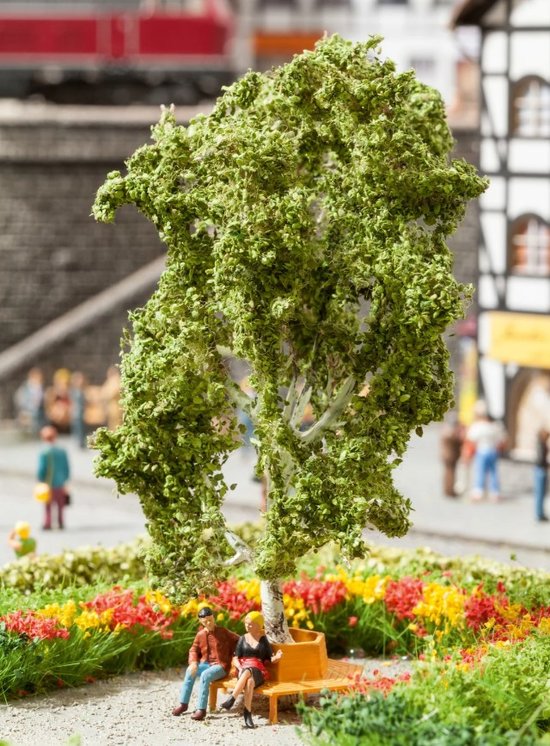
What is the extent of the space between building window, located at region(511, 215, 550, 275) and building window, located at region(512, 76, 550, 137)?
135 centimetres

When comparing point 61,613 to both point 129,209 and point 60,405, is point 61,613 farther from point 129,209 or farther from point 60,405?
point 129,209

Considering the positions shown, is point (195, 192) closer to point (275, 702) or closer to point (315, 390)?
point (315, 390)

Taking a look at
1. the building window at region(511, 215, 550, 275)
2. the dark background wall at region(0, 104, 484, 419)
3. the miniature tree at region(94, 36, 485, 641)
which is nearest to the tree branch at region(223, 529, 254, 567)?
the miniature tree at region(94, 36, 485, 641)

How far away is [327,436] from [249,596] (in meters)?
2.76

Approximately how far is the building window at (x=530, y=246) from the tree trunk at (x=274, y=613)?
13582 millimetres

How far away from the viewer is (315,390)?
14.1 m

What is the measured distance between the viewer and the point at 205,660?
13.8 metres

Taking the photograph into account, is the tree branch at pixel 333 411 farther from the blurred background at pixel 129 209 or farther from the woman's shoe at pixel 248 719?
the blurred background at pixel 129 209

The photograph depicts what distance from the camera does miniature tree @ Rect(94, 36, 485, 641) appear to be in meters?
13.2

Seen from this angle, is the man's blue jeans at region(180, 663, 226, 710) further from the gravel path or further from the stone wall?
the stone wall

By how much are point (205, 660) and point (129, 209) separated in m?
22.2

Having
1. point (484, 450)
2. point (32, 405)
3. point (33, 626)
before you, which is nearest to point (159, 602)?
Answer: point (33, 626)

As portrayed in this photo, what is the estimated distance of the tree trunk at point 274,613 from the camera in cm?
1412

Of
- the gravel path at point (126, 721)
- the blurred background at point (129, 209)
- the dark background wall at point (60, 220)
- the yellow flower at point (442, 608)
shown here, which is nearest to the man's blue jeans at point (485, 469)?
the blurred background at point (129, 209)
